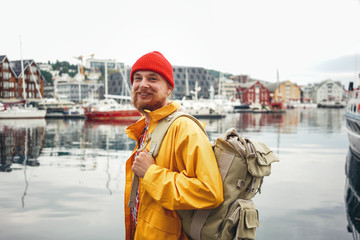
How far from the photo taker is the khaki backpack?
1.93m

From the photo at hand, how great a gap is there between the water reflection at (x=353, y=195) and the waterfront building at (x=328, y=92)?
170703 mm

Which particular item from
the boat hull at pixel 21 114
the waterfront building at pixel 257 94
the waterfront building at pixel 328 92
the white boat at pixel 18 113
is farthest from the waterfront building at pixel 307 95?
the white boat at pixel 18 113

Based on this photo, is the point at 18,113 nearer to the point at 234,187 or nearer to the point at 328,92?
the point at 234,187

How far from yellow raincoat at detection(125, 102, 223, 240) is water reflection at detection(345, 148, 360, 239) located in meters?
4.69

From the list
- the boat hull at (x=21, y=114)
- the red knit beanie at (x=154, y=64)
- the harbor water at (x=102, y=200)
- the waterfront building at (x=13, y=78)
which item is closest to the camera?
the red knit beanie at (x=154, y=64)

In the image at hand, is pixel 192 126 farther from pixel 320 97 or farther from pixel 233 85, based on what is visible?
pixel 320 97

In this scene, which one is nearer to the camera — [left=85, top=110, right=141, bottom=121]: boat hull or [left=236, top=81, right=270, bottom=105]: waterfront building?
[left=85, top=110, right=141, bottom=121]: boat hull

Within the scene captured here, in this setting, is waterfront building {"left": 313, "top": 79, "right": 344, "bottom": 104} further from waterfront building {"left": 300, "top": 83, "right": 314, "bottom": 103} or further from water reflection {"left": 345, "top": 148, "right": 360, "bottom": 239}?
water reflection {"left": 345, "top": 148, "right": 360, "bottom": 239}

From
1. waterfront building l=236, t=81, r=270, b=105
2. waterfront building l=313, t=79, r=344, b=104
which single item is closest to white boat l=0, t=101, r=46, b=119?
waterfront building l=236, t=81, r=270, b=105

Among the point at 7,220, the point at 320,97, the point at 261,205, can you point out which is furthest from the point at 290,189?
the point at 320,97

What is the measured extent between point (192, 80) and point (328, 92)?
91.3 meters

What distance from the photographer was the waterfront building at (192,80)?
113125 millimetres

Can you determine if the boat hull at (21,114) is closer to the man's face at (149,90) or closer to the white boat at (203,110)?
the white boat at (203,110)

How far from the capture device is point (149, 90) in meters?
2.19
